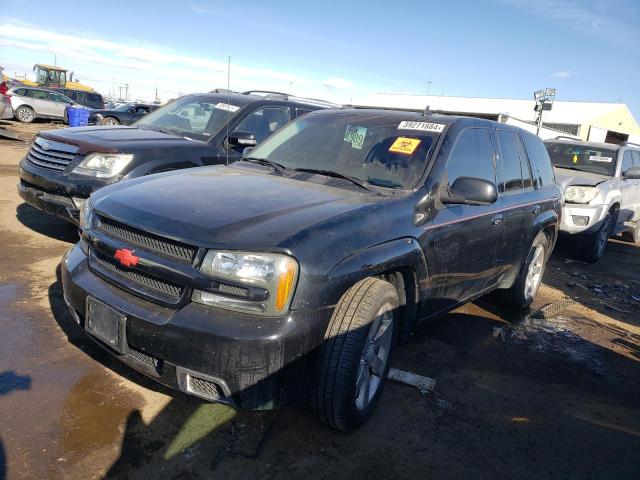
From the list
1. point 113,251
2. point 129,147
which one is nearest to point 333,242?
point 113,251

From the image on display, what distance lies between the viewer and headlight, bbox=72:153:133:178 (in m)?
4.71

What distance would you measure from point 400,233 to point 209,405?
148 centimetres

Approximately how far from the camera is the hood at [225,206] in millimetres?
2338

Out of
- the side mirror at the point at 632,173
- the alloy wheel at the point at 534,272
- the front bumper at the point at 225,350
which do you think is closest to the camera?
the front bumper at the point at 225,350

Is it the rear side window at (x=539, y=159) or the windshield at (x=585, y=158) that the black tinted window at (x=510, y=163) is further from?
the windshield at (x=585, y=158)

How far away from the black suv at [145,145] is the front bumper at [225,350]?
272 cm

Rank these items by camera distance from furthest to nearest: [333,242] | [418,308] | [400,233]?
[418,308], [400,233], [333,242]

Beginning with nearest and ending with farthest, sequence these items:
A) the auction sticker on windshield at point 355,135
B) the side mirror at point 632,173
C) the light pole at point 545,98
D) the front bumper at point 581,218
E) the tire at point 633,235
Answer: the auction sticker on windshield at point 355,135 → the front bumper at point 581,218 → the side mirror at point 632,173 → the tire at point 633,235 → the light pole at point 545,98

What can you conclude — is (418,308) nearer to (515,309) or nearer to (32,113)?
(515,309)

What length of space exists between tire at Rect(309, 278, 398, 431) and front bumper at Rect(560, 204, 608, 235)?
19.3ft

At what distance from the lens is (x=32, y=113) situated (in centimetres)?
2236

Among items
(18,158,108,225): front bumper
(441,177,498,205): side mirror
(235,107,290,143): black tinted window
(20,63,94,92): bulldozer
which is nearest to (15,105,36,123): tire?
(20,63,94,92): bulldozer

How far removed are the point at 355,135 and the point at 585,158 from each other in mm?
6825

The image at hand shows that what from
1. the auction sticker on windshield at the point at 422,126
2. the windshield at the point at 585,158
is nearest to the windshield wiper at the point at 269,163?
the auction sticker on windshield at the point at 422,126
